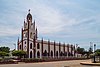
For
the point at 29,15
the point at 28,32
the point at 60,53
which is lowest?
the point at 60,53

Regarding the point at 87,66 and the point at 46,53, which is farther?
the point at 46,53

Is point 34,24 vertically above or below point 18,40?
above

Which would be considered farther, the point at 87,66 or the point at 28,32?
the point at 28,32

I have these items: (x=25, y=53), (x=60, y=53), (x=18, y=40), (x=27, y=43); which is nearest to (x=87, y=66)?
(x=25, y=53)

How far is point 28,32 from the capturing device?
279 ft

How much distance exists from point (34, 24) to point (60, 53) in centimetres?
2135

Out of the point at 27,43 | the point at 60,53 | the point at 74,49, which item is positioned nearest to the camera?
the point at 27,43

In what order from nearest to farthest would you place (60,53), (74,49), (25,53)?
(25,53)
(60,53)
(74,49)

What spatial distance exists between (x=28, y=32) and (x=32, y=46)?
5.46 metres

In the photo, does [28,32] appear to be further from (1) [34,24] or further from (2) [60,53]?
(2) [60,53]

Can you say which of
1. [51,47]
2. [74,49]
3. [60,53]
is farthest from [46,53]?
[74,49]

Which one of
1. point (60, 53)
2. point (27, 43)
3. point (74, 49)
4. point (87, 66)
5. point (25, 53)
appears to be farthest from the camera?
point (74, 49)

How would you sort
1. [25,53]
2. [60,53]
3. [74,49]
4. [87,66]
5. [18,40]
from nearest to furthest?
[87,66] < [25,53] < [18,40] < [60,53] < [74,49]

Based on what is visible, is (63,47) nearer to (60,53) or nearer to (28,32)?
(60,53)
